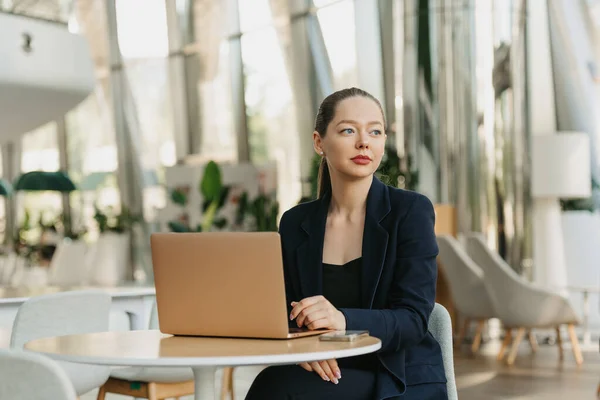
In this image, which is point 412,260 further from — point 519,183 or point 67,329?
point 519,183

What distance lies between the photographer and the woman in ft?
6.79

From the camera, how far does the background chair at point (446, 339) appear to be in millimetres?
2266

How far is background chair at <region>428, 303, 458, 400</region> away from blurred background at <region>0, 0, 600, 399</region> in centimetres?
317

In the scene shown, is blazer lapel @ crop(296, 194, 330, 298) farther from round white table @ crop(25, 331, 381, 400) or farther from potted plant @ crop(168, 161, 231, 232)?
potted plant @ crop(168, 161, 231, 232)

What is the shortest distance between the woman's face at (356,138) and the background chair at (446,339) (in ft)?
1.22

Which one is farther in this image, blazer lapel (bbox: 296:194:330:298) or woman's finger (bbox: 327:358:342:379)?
blazer lapel (bbox: 296:194:330:298)

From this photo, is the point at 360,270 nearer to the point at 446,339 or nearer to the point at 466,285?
the point at 446,339

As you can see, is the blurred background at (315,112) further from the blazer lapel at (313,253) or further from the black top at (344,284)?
the black top at (344,284)

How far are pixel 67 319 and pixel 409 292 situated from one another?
1.42m

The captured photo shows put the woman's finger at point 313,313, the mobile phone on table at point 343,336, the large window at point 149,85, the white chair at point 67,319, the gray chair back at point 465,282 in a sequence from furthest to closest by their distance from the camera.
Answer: the large window at point 149,85 < the gray chair back at point 465,282 < the white chair at point 67,319 < the woman's finger at point 313,313 < the mobile phone on table at point 343,336

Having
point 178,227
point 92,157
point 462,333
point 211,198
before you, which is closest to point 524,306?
point 462,333

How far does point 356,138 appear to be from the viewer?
225 cm

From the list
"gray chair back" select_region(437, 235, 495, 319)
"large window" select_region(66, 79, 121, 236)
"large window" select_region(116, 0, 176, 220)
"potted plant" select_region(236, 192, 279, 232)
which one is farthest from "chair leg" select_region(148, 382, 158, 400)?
"large window" select_region(66, 79, 121, 236)

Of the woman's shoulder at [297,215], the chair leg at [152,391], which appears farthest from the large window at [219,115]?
the woman's shoulder at [297,215]
